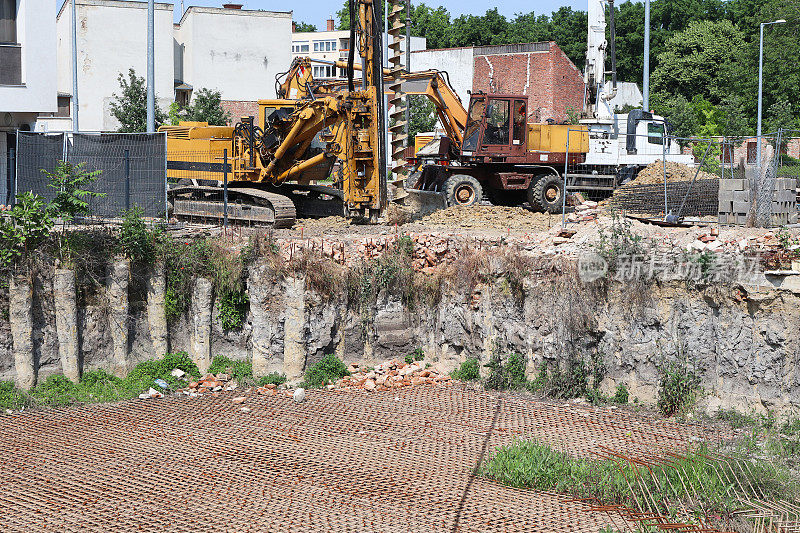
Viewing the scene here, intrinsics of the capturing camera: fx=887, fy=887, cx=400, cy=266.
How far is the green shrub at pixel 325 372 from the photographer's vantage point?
15601 millimetres

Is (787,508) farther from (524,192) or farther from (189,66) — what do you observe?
(189,66)

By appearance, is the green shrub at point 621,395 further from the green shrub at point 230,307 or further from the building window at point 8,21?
the building window at point 8,21

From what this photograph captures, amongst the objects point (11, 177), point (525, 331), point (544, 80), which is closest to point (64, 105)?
point (544, 80)

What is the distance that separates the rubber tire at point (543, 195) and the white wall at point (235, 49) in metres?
26.6

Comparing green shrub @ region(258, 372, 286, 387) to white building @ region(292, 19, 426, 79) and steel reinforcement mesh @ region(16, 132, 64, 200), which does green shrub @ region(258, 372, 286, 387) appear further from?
white building @ region(292, 19, 426, 79)

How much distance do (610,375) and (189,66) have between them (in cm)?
3484

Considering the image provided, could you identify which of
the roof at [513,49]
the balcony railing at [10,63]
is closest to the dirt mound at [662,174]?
the balcony railing at [10,63]

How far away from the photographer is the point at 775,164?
54.1 feet

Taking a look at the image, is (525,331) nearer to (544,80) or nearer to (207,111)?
(207,111)

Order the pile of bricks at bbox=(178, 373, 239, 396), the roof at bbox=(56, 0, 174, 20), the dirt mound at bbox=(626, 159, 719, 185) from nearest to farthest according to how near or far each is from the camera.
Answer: the pile of bricks at bbox=(178, 373, 239, 396), the dirt mound at bbox=(626, 159, 719, 185), the roof at bbox=(56, 0, 174, 20)

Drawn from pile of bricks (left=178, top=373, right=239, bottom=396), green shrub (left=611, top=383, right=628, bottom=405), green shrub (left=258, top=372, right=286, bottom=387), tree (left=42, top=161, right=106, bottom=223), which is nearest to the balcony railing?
tree (left=42, top=161, right=106, bottom=223)

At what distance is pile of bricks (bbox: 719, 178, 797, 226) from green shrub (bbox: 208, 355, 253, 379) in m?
9.22

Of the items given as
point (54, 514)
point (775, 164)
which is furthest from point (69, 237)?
point (775, 164)

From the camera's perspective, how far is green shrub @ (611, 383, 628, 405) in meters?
14.5
